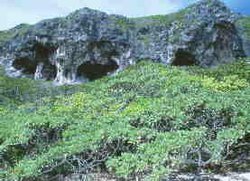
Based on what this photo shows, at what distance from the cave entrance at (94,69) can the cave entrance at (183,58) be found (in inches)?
191

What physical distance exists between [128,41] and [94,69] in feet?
12.1

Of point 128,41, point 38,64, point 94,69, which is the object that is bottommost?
point 94,69

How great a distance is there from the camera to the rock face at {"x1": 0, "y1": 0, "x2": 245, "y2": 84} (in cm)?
4525

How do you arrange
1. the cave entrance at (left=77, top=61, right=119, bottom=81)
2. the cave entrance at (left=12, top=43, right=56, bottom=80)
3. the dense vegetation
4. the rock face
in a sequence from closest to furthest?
the dense vegetation → the rock face → the cave entrance at (left=77, top=61, right=119, bottom=81) → the cave entrance at (left=12, top=43, right=56, bottom=80)

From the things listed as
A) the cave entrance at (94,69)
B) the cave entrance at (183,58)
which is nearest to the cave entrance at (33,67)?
the cave entrance at (94,69)

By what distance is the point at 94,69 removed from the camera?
47844 millimetres

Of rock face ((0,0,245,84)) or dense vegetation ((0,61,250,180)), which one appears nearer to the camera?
dense vegetation ((0,61,250,180))

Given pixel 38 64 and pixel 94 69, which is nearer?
pixel 94 69

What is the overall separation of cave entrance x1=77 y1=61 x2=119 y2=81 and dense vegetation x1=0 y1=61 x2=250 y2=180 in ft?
59.7

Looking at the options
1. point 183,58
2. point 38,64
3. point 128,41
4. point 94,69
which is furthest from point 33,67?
point 183,58

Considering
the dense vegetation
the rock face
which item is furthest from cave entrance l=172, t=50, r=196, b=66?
the dense vegetation

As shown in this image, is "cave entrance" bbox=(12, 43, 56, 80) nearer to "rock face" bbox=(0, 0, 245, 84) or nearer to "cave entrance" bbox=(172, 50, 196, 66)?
"rock face" bbox=(0, 0, 245, 84)

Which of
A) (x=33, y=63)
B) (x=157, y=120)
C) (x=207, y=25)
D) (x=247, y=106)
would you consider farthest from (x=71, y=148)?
(x=33, y=63)

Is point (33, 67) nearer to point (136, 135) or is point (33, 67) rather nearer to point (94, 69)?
point (94, 69)
